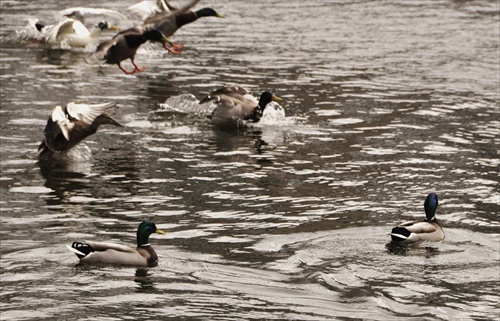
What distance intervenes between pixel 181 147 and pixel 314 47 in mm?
9484

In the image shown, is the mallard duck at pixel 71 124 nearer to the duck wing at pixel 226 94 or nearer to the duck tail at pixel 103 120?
the duck tail at pixel 103 120

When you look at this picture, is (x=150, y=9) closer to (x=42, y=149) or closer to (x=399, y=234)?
(x=42, y=149)

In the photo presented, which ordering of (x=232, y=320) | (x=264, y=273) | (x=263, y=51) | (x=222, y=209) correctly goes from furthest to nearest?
(x=263, y=51)
(x=222, y=209)
(x=264, y=273)
(x=232, y=320)

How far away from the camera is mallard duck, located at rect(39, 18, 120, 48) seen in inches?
1145

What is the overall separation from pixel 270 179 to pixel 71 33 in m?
12.3

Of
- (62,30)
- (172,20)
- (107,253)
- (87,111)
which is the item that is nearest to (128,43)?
(172,20)

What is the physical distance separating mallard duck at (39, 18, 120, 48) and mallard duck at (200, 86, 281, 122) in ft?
25.3

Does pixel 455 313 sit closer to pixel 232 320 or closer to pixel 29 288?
pixel 232 320

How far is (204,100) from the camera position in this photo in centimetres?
2233

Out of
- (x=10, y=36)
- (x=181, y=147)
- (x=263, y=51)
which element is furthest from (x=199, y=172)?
(x=10, y=36)

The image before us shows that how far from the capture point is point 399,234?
50.3 feet

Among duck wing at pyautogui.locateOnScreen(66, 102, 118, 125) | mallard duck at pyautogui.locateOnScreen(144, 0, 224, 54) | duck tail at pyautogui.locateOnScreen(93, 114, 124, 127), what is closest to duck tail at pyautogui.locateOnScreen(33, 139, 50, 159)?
duck wing at pyautogui.locateOnScreen(66, 102, 118, 125)

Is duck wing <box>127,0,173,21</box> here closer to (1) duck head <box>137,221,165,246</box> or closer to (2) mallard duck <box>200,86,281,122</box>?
(2) mallard duck <box>200,86,281,122</box>

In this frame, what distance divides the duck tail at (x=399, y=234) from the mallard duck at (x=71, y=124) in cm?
576
